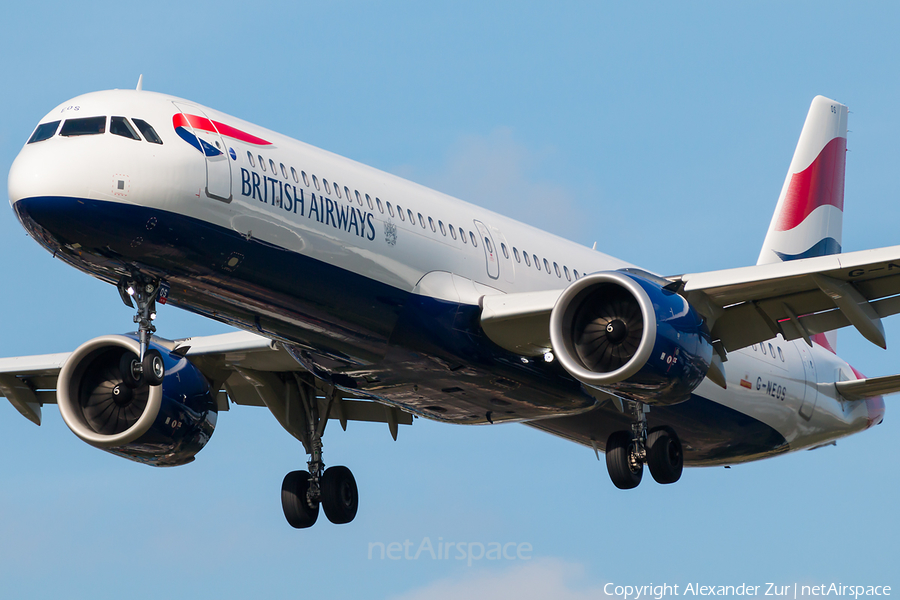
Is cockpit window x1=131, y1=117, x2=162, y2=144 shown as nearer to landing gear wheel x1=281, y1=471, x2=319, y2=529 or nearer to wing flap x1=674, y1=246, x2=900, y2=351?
wing flap x1=674, y1=246, x2=900, y2=351

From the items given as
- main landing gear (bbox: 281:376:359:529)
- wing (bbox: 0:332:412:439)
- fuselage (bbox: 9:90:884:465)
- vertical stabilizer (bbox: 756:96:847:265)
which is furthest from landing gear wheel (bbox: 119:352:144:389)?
A: vertical stabilizer (bbox: 756:96:847:265)

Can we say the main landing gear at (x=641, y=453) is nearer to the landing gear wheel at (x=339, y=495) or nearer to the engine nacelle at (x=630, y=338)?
the engine nacelle at (x=630, y=338)

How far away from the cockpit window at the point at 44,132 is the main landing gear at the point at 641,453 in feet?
38.2

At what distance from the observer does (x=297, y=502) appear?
26375 mm

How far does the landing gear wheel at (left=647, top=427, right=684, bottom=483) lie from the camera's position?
24031mm

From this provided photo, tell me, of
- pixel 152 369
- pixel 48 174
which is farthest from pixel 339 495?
pixel 48 174

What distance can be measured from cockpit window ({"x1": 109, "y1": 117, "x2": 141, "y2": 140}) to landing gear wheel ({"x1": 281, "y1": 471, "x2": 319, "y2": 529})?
10488 millimetres

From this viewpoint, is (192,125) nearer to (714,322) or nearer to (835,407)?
(714,322)

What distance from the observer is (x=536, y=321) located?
841 inches

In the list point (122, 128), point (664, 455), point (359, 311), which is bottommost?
point (664, 455)

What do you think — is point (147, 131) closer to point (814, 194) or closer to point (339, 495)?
point (339, 495)

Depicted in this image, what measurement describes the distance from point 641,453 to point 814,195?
516 inches

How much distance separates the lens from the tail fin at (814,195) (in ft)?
109

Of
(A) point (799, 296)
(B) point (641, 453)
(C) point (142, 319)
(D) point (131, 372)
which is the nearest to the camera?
(D) point (131, 372)
